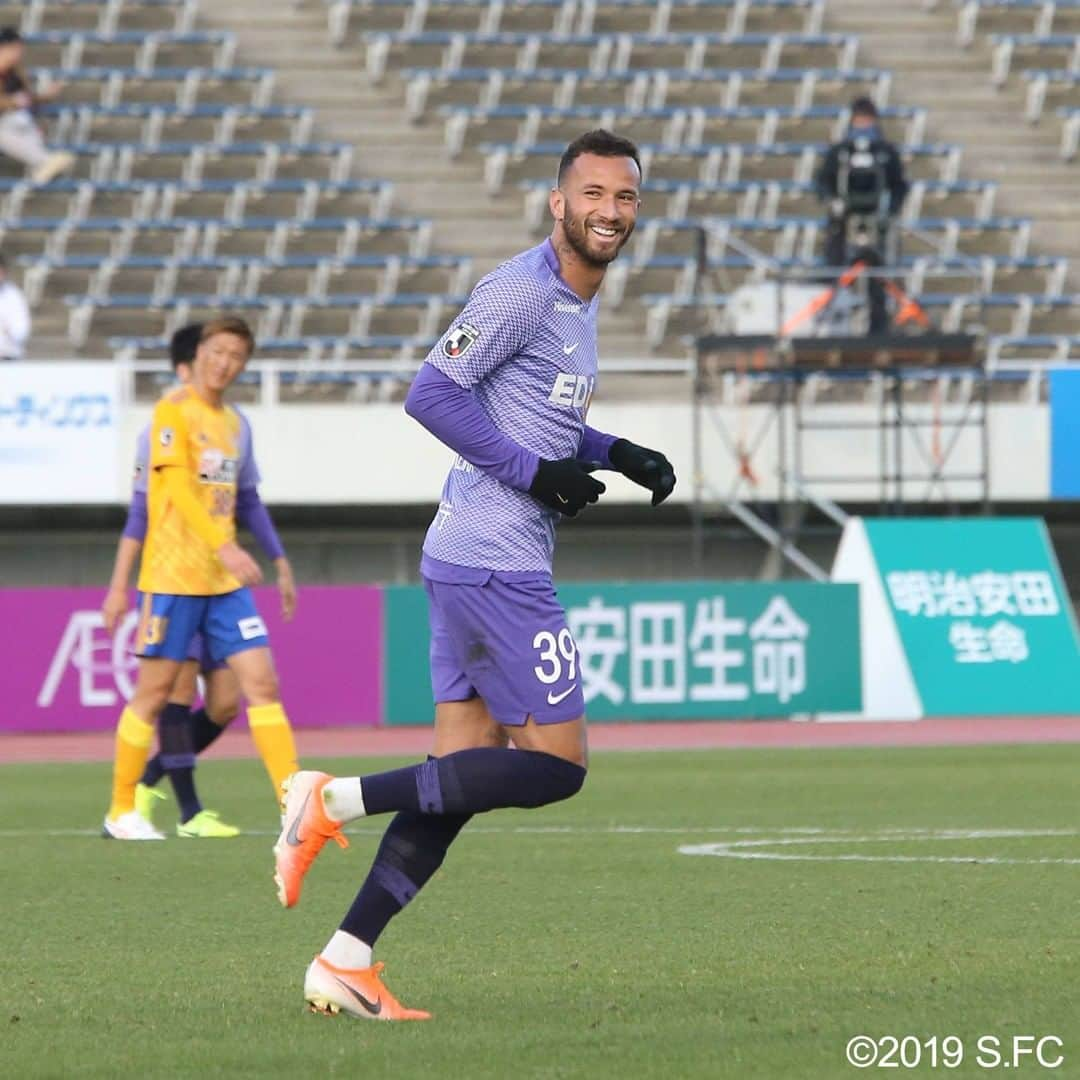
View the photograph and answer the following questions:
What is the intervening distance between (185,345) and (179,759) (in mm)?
1784

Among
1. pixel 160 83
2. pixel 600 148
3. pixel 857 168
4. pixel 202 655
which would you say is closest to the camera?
pixel 600 148

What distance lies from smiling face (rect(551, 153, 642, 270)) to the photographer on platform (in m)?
17.5

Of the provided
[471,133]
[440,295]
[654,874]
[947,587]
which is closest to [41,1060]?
[654,874]

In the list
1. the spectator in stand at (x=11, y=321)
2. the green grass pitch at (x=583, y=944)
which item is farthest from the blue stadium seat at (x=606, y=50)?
the green grass pitch at (x=583, y=944)

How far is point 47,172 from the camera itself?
26109mm

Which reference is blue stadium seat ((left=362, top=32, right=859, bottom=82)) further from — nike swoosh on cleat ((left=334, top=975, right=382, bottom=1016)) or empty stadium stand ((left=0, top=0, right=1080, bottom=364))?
nike swoosh on cleat ((left=334, top=975, right=382, bottom=1016))

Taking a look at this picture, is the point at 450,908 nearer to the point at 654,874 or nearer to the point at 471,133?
the point at 654,874

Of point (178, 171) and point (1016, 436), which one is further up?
point (178, 171)

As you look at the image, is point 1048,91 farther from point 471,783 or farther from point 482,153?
point 471,783

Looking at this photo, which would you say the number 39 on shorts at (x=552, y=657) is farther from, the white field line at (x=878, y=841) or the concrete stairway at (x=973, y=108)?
the concrete stairway at (x=973, y=108)

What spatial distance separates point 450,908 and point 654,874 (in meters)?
1.17

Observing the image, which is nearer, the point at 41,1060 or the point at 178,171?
the point at 41,1060

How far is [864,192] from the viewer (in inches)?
914

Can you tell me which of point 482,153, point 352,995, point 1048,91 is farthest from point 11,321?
point 352,995
